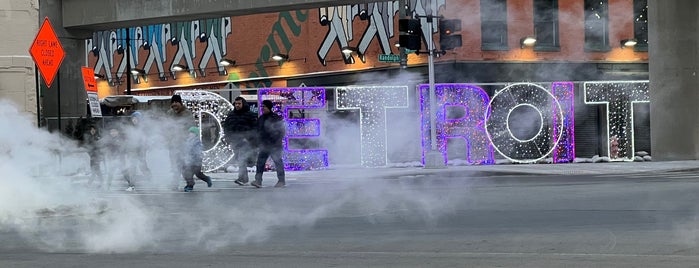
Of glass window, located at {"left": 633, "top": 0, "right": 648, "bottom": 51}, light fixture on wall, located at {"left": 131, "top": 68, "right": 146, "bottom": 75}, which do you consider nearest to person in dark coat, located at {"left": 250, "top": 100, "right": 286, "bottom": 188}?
glass window, located at {"left": 633, "top": 0, "right": 648, "bottom": 51}

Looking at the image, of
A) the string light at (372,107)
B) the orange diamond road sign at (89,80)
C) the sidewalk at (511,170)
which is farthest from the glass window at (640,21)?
the orange diamond road sign at (89,80)

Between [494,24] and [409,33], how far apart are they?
9.60ft

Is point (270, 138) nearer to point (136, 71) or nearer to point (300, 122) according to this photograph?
point (300, 122)

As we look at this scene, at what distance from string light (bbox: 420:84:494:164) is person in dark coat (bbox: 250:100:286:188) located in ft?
17.9

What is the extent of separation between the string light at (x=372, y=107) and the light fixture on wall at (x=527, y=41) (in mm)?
6976

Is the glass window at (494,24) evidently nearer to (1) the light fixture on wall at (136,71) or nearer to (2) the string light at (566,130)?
(2) the string light at (566,130)

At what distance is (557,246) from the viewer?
9.22 m

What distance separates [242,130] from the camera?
1931 centimetres

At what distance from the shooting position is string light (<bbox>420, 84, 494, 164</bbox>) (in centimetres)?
2212

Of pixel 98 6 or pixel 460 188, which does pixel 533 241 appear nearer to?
pixel 460 188

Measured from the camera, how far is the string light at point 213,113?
2341cm

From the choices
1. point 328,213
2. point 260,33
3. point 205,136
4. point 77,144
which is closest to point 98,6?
point 260,33

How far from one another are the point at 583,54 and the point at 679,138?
12.0 m

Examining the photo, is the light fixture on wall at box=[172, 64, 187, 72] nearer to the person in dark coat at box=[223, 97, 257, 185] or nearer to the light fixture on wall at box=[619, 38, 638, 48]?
the person in dark coat at box=[223, 97, 257, 185]
